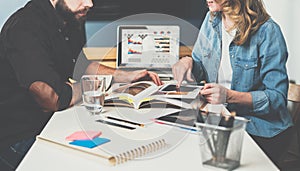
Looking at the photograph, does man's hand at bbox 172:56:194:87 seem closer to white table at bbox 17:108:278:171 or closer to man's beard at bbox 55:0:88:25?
man's beard at bbox 55:0:88:25

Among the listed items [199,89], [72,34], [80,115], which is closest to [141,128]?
[80,115]

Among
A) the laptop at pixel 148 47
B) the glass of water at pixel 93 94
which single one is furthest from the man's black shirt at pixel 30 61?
the glass of water at pixel 93 94

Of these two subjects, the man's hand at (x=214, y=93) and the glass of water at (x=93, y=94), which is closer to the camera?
the glass of water at (x=93, y=94)

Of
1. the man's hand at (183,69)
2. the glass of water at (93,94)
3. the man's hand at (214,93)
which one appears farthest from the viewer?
the man's hand at (183,69)

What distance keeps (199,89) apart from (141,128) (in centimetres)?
56

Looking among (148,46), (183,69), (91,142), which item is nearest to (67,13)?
(148,46)

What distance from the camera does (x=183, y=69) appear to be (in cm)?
243

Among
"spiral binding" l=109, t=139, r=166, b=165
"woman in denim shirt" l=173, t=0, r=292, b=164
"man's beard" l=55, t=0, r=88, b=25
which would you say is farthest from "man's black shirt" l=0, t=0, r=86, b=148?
"spiral binding" l=109, t=139, r=166, b=165

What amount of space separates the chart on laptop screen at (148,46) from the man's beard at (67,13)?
0.84ft

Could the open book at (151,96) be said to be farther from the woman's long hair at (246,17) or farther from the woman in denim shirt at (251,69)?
the woman's long hair at (246,17)

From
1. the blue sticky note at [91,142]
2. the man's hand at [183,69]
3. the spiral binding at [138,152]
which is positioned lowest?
the man's hand at [183,69]

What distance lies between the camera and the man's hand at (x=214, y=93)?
2178mm

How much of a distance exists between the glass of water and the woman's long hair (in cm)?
85

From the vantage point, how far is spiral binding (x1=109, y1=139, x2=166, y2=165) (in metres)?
1.28
